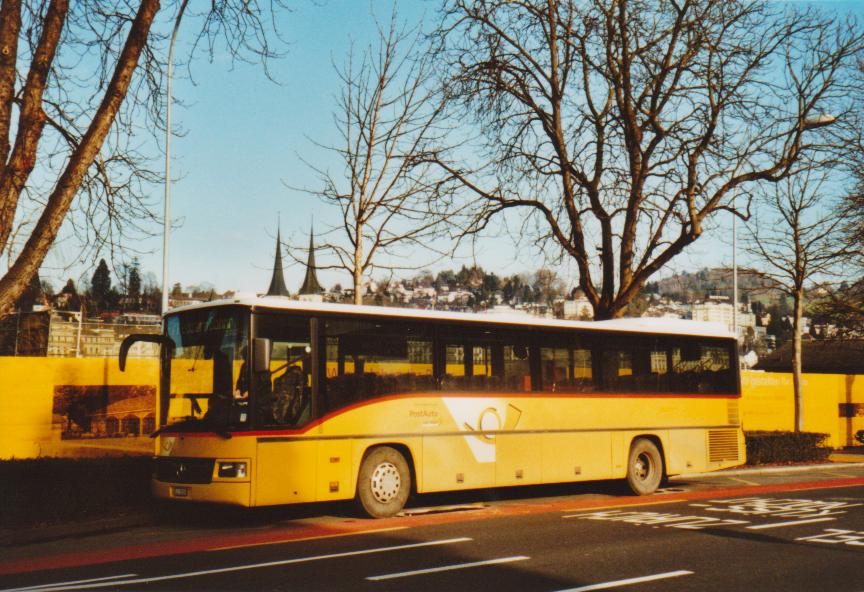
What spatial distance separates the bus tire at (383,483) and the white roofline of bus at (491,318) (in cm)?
210

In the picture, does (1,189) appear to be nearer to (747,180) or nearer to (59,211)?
(59,211)

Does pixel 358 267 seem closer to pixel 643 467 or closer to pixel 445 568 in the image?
pixel 643 467

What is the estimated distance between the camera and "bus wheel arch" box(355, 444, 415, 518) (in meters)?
13.0

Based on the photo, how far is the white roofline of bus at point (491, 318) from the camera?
12.4 metres

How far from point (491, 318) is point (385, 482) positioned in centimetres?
337

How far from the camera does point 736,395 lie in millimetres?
18781

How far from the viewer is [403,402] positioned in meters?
13.5

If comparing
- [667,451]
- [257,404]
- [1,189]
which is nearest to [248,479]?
[257,404]

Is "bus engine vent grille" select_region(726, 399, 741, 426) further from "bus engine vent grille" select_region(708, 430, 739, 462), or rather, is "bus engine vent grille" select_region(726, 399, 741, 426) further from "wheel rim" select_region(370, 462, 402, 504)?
"wheel rim" select_region(370, 462, 402, 504)

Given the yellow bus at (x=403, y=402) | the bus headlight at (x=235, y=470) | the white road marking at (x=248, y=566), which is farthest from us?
the yellow bus at (x=403, y=402)

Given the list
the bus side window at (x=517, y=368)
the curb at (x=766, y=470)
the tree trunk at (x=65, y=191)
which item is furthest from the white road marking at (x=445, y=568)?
the curb at (x=766, y=470)

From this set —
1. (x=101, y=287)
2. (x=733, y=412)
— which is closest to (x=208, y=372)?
(x=733, y=412)

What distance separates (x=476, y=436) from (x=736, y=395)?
23.6 feet

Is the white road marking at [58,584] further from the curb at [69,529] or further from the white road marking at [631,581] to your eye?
the white road marking at [631,581]
